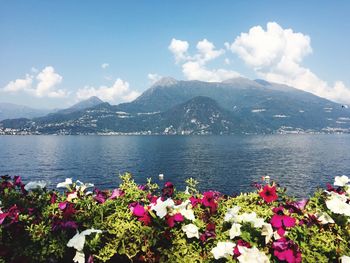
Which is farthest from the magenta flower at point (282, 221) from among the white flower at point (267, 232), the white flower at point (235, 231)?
the white flower at point (235, 231)

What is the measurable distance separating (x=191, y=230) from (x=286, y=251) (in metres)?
1.61

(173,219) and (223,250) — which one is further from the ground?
(173,219)

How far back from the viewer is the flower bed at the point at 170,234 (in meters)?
5.06

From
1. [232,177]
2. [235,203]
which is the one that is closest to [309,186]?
[232,177]

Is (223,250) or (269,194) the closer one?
(223,250)

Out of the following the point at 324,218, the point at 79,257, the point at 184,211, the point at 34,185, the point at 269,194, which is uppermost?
the point at 34,185

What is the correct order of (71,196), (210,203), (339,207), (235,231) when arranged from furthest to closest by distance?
(71,196)
(210,203)
(339,207)
(235,231)

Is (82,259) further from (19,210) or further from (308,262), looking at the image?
(308,262)

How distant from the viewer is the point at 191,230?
550 cm

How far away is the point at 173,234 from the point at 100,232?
1333 mm

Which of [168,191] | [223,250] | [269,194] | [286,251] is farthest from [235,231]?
[168,191]

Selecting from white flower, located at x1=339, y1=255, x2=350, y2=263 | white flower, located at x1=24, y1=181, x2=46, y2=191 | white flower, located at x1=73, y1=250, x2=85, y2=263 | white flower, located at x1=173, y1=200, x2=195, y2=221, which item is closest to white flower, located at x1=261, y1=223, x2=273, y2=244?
white flower, located at x1=339, y1=255, x2=350, y2=263

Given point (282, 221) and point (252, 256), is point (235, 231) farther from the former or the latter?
point (282, 221)

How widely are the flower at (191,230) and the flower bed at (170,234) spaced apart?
0.02m
